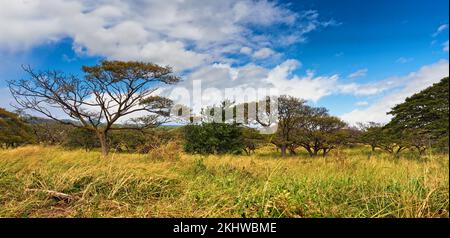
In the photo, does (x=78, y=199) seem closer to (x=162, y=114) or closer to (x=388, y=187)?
(x=388, y=187)

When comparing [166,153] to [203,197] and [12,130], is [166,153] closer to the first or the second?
[203,197]

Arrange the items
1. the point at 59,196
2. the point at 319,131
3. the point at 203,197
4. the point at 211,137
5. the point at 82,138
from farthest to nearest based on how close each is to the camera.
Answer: the point at 319,131 < the point at 82,138 < the point at 211,137 < the point at 59,196 < the point at 203,197

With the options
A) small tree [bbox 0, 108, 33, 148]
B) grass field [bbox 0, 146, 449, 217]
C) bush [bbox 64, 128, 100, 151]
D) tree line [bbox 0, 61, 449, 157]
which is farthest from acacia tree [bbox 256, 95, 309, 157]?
grass field [bbox 0, 146, 449, 217]

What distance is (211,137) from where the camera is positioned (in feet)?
85.5

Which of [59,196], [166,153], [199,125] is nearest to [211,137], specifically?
[199,125]

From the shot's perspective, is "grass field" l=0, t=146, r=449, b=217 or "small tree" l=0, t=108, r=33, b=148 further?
"small tree" l=0, t=108, r=33, b=148

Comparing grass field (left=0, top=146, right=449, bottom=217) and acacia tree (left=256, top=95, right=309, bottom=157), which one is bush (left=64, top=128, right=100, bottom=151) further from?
grass field (left=0, top=146, right=449, bottom=217)

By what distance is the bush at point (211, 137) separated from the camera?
1027 inches

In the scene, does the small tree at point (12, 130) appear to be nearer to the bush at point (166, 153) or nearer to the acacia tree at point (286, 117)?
the bush at point (166, 153)

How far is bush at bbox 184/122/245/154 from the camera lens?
26.1 meters

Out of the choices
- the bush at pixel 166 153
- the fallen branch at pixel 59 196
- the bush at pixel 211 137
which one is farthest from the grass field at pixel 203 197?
the bush at pixel 211 137

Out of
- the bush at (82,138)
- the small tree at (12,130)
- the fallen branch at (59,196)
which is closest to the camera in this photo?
the fallen branch at (59,196)

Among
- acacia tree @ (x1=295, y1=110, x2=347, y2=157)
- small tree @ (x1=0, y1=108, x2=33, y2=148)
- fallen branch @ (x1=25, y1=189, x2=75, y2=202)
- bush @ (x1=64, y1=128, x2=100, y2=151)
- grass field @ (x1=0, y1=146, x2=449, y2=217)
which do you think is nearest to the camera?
grass field @ (x1=0, y1=146, x2=449, y2=217)
